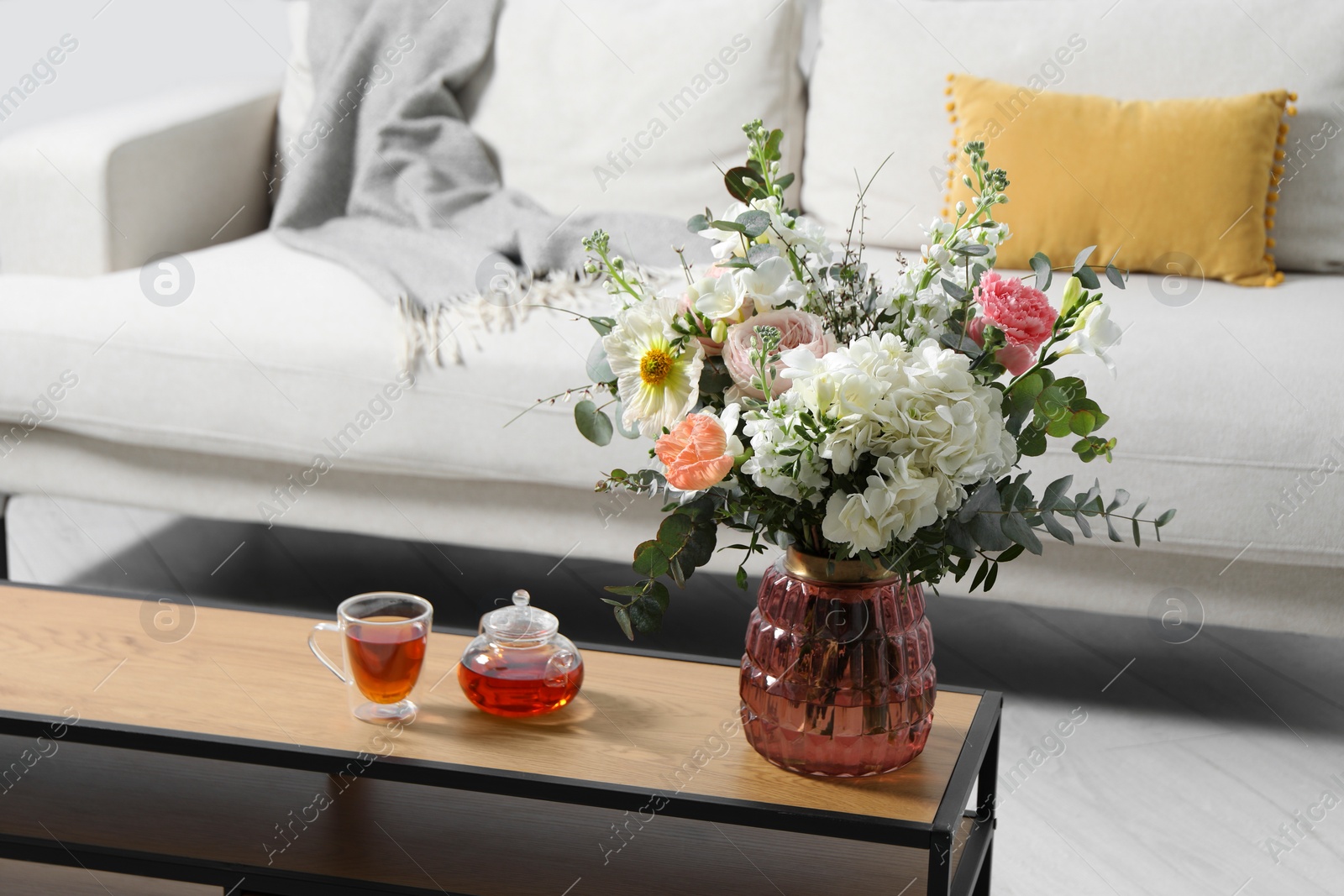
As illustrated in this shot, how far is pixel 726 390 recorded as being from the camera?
904 millimetres

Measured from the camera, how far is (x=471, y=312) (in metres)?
1.80

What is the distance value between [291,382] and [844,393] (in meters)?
1.14

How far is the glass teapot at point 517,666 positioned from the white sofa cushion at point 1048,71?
1109mm

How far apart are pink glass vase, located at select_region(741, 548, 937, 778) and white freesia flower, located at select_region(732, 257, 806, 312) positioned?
18 cm

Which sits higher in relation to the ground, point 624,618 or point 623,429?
point 623,429

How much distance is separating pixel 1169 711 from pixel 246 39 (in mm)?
2201

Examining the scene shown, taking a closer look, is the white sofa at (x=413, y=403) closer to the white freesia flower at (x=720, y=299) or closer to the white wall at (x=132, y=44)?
the white wall at (x=132, y=44)

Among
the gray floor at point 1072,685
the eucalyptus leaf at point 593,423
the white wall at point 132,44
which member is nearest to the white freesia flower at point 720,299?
the eucalyptus leaf at point 593,423

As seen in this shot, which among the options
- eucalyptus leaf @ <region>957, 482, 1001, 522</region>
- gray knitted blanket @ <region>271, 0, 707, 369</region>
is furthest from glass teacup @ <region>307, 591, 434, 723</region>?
gray knitted blanket @ <region>271, 0, 707, 369</region>

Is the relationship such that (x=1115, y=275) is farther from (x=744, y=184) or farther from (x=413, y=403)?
(x=413, y=403)

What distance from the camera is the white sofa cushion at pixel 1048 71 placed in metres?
1.98

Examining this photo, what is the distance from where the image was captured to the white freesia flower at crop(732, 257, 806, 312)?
86 cm

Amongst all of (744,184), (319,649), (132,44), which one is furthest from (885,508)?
(132,44)

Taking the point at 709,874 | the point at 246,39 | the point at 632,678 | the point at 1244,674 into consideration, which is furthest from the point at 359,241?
the point at 1244,674
